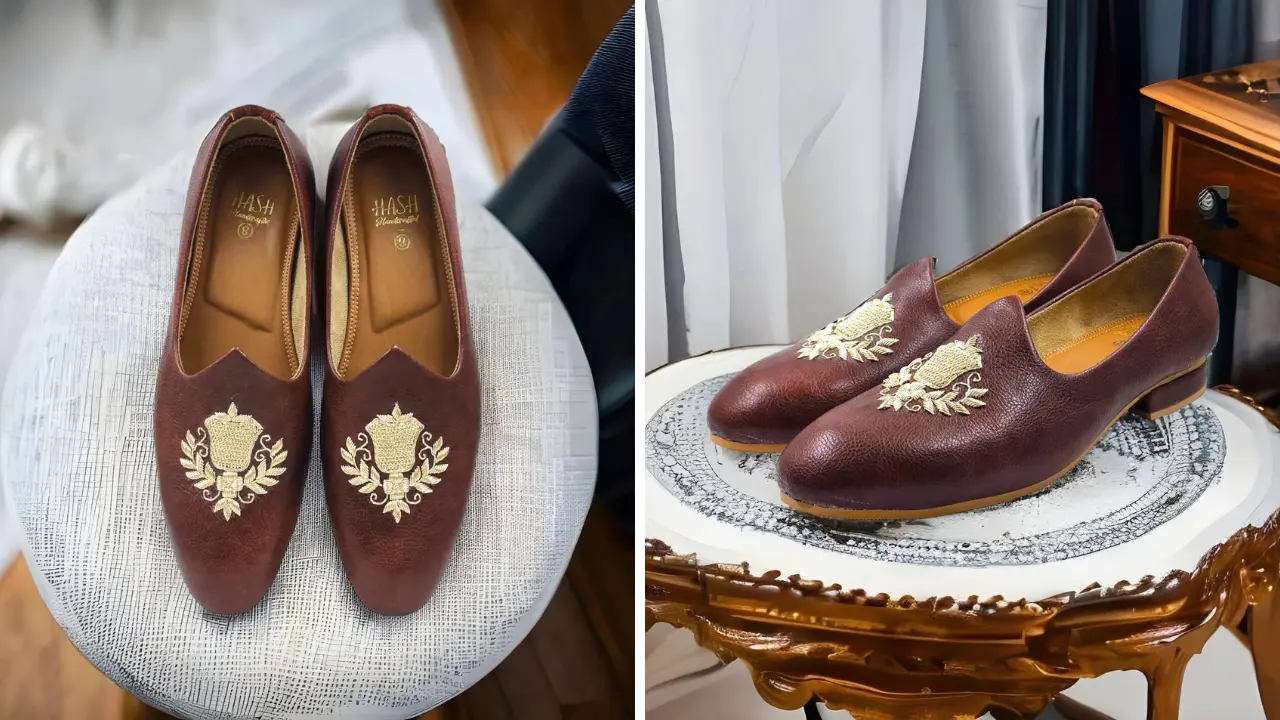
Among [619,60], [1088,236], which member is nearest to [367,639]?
[619,60]

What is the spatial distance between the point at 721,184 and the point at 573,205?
11 centimetres

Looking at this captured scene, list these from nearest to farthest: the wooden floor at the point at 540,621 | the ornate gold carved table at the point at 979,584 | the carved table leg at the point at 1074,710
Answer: the ornate gold carved table at the point at 979,584
the wooden floor at the point at 540,621
the carved table leg at the point at 1074,710

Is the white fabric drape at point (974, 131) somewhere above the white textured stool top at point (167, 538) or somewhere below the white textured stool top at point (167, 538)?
above

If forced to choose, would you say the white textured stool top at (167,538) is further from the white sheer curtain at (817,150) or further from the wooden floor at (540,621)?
the white sheer curtain at (817,150)

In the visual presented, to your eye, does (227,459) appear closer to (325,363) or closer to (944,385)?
(325,363)

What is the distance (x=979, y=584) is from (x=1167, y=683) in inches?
4.8

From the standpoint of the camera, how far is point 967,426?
19.9 inches

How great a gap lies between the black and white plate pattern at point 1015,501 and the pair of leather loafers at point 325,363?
0.48 ft

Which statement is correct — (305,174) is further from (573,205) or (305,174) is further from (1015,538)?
(1015,538)

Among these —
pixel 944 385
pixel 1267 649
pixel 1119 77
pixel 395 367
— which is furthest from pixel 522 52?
pixel 1267 649

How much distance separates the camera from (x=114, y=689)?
57 cm

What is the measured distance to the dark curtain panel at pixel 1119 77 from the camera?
649 millimetres

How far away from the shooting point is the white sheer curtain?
61 centimetres

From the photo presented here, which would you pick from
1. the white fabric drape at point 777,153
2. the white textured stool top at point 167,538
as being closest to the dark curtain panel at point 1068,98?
the white fabric drape at point 777,153
